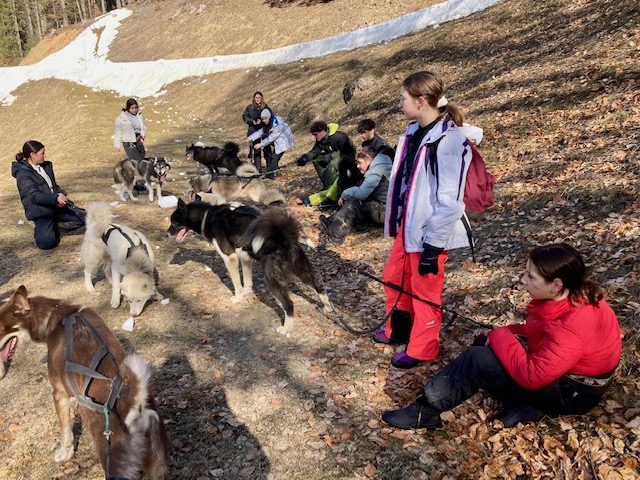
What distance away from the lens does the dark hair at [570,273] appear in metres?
3.34

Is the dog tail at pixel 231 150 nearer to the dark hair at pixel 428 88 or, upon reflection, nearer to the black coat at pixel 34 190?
the black coat at pixel 34 190

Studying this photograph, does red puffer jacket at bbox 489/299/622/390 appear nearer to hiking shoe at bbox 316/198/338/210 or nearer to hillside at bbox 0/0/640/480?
hillside at bbox 0/0/640/480

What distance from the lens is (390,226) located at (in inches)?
194

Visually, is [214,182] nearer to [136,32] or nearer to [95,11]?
[136,32]

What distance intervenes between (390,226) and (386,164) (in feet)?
12.4

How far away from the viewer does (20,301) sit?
13.5 feet

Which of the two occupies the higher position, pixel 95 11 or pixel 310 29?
pixel 95 11

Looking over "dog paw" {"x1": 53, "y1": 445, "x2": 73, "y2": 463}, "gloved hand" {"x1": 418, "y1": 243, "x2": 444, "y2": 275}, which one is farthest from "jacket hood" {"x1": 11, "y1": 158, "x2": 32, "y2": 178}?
"gloved hand" {"x1": 418, "y1": 243, "x2": 444, "y2": 275}

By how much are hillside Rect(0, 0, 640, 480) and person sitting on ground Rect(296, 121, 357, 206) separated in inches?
27.8

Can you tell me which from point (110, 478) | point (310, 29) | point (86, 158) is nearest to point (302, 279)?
point (110, 478)

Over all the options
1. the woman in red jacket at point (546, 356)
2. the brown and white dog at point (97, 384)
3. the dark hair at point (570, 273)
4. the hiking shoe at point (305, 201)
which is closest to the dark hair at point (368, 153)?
the hiking shoe at point (305, 201)

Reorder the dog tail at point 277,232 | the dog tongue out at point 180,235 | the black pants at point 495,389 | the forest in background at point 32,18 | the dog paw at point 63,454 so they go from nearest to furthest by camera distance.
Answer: the black pants at point 495,389 → the dog paw at point 63,454 → the dog tail at point 277,232 → the dog tongue out at point 180,235 → the forest in background at point 32,18

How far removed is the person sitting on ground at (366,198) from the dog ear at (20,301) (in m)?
5.85

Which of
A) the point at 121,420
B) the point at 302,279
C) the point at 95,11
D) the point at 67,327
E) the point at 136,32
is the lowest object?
the point at 302,279
